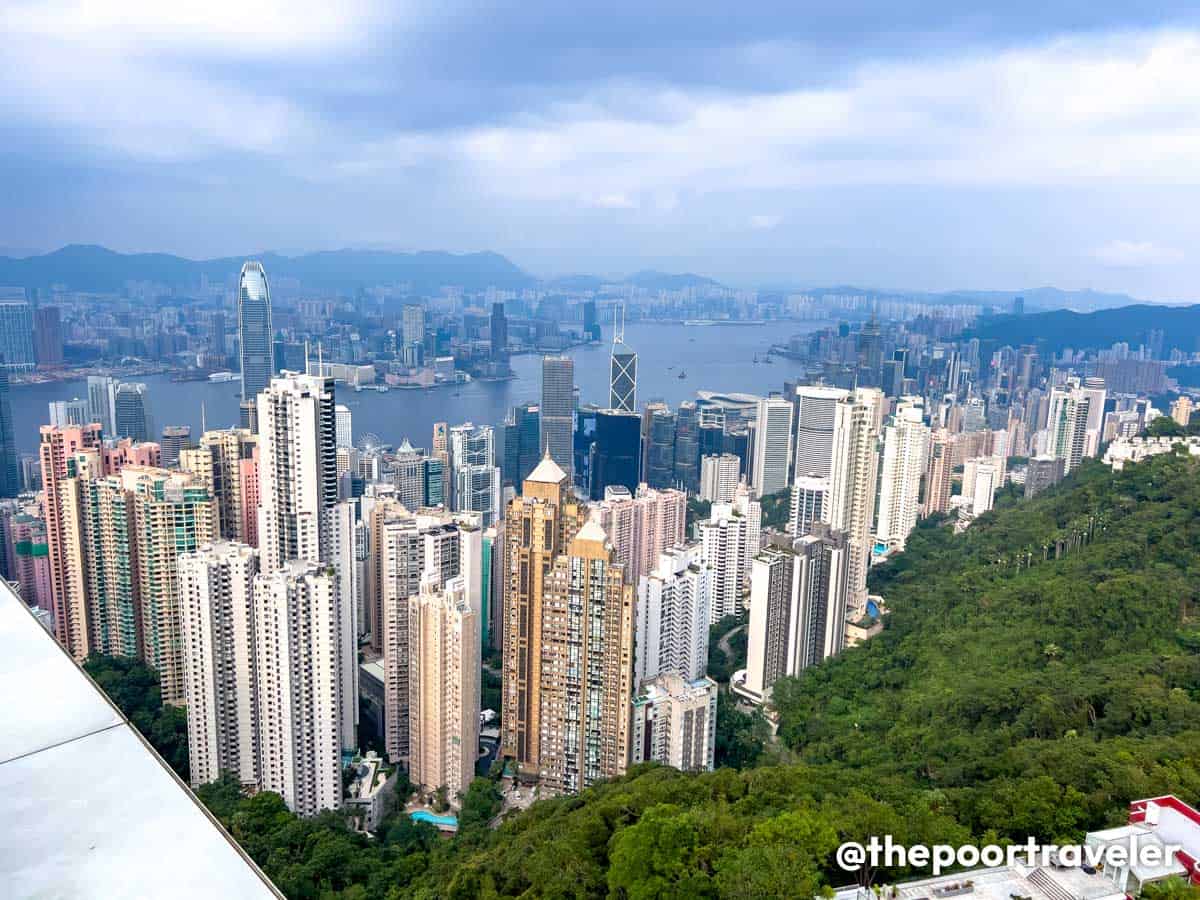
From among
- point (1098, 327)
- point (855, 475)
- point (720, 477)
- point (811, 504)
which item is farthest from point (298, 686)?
point (1098, 327)

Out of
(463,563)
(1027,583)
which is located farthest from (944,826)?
(1027,583)

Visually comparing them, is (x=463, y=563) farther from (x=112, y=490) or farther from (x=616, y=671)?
(x=112, y=490)

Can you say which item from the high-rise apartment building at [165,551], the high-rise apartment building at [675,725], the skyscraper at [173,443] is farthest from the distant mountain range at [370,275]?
the high-rise apartment building at [675,725]

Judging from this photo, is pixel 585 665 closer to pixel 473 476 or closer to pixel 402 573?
pixel 402 573

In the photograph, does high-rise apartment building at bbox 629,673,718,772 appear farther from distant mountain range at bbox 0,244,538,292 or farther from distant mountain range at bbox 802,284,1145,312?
distant mountain range at bbox 802,284,1145,312

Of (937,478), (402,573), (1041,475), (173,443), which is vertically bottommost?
(937,478)

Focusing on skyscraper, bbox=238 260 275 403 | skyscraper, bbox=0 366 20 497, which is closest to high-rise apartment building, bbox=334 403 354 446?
skyscraper, bbox=238 260 275 403
